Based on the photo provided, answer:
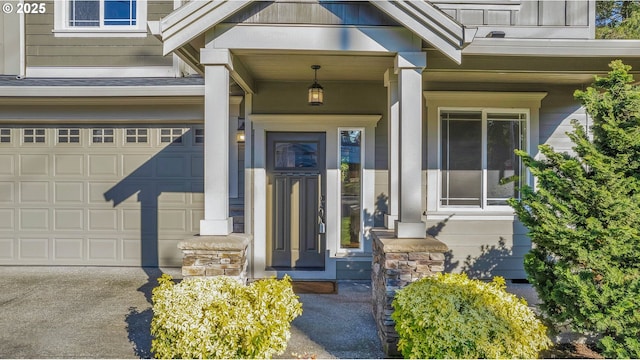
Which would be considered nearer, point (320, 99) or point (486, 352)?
point (486, 352)

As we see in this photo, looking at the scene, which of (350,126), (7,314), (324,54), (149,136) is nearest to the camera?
(324,54)

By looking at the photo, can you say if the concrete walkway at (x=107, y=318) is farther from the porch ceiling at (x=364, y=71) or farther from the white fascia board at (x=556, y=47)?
the white fascia board at (x=556, y=47)

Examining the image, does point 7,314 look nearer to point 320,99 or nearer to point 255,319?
point 255,319

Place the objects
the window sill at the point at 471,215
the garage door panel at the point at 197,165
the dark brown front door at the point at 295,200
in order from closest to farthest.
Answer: the window sill at the point at 471,215 → the dark brown front door at the point at 295,200 → the garage door panel at the point at 197,165

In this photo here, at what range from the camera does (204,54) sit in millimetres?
3725

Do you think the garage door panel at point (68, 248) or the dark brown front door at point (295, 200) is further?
the garage door panel at point (68, 248)

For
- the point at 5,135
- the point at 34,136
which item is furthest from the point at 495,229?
the point at 5,135

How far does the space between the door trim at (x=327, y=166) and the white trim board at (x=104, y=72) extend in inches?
75.2

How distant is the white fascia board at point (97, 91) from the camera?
18.4 ft

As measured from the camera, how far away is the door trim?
568cm

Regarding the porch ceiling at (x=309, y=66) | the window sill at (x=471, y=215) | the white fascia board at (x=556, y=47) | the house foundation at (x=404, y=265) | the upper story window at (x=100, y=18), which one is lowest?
the house foundation at (x=404, y=265)

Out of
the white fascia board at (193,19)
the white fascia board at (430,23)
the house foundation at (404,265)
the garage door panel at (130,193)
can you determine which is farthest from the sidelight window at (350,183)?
the garage door panel at (130,193)

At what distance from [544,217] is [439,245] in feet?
3.32

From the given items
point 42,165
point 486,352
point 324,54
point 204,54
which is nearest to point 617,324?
Answer: point 486,352
